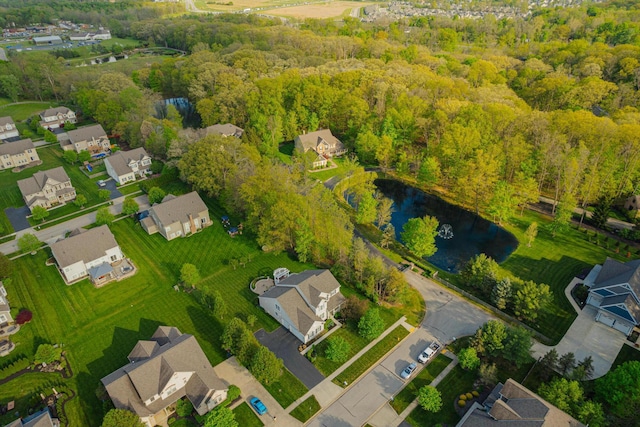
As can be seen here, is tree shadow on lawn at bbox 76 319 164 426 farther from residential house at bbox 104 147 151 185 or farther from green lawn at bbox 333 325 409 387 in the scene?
residential house at bbox 104 147 151 185

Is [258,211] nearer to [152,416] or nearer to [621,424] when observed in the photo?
[152,416]

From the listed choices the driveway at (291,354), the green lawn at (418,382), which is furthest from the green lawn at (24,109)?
the green lawn at (418,382)

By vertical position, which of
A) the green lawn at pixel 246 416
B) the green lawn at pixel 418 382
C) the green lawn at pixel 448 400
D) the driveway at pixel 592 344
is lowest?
the green lawn at pixel 246 416

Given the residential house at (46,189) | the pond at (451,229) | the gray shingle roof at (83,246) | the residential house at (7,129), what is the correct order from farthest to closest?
the residential house at (7,129), the residential house at (46,189), the pond at (451,229), the gray shingle roof at (83,246)

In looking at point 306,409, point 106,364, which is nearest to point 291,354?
point 306,409

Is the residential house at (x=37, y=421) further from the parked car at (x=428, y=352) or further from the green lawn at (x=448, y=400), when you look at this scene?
the parked car at (x=428, y=352)

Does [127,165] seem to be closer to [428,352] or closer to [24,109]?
[24,109]

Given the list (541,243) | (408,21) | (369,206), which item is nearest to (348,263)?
(369,206)

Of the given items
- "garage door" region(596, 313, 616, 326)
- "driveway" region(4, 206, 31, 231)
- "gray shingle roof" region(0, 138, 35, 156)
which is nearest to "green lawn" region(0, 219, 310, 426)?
"driveway" region(4, 206, 31, 231)
